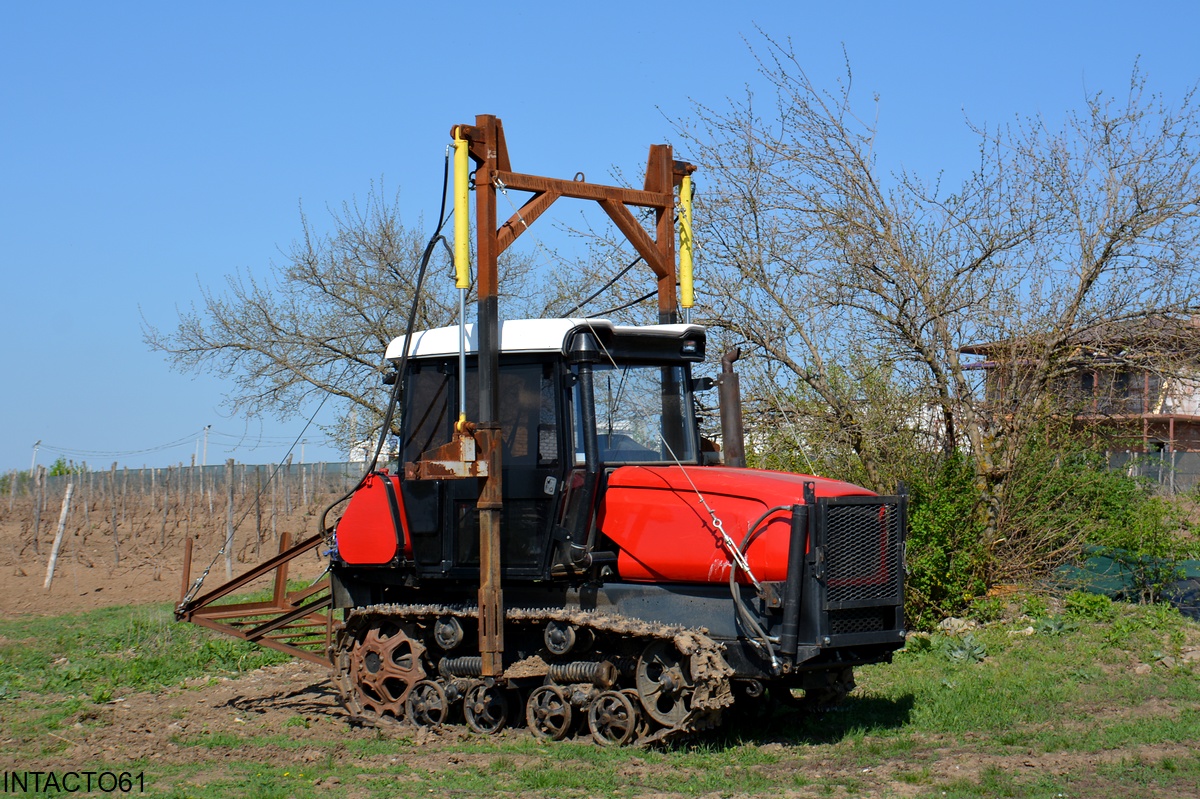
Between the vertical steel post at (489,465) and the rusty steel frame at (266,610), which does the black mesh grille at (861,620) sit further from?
the rusty steel frame at (266,610)

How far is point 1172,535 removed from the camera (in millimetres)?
12859

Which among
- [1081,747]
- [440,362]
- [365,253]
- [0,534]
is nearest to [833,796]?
[1081,747]

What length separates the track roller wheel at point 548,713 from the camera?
798cm

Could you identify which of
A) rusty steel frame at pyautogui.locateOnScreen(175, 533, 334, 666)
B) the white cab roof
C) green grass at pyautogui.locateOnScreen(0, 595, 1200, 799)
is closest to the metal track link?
green grass at pyautogui.locateOnScreen(0, 595, 1200, 799)

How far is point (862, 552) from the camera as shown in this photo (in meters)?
7.64

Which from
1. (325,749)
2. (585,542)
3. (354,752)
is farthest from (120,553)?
(585,542)

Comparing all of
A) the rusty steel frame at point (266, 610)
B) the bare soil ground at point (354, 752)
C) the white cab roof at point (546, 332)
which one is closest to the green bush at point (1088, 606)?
the bare soil ground at point (354, 752)

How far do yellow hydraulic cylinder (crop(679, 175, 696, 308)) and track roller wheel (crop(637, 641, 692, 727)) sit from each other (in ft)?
10.0

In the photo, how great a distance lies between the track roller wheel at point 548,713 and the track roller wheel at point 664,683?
0.61 meters

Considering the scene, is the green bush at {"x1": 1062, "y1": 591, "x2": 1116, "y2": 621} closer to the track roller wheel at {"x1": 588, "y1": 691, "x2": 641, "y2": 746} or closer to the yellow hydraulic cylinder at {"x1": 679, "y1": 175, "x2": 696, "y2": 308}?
the yellow hydraulic cylinder at {"x1": 679, "y1": 175, "x2": 696, "y2": 308}

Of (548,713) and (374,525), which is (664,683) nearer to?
(548,713)

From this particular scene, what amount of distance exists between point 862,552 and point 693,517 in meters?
1.10

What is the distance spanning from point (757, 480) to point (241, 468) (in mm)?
30458

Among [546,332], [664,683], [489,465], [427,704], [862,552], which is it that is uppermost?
[546,332]
